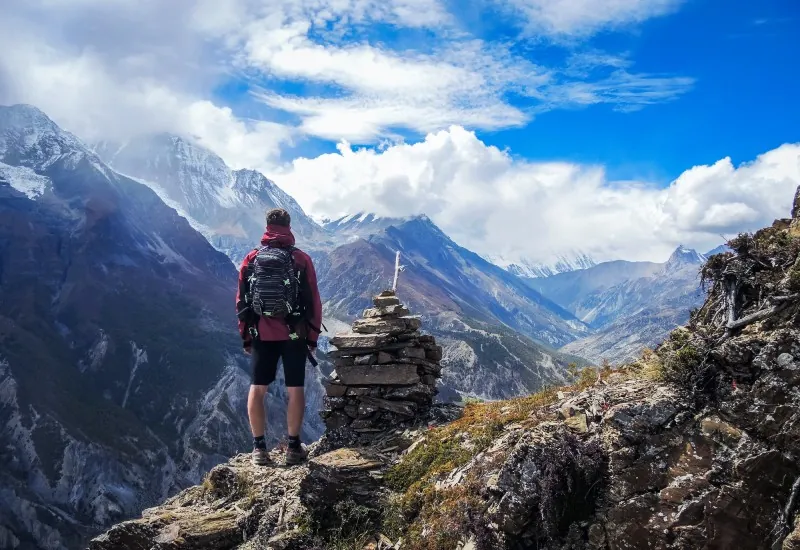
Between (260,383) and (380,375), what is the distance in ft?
9.32

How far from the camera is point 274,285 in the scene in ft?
38.6

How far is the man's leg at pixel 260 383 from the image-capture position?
39.5 feet

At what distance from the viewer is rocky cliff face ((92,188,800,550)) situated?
6.90 metres

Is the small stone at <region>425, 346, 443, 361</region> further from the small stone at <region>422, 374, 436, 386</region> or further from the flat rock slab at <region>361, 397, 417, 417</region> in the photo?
the flat rock slab at <region>361, 397, 417, 417</region>

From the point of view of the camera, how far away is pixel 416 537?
8539 mm

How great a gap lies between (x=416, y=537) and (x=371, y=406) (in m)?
4.94

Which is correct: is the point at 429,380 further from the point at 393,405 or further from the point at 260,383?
the point at 260,383

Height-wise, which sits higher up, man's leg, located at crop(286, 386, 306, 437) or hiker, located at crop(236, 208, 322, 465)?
hiker, located at crop(236, 208, 322, 465)

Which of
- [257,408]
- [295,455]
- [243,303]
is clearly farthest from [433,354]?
[243,303]

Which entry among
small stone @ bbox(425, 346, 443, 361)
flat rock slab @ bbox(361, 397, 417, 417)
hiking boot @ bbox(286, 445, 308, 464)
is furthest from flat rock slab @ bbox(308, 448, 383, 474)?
small stone @ bbox(425, 346, 443, 361)

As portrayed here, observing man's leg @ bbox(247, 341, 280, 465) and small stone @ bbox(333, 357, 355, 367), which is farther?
small stone @ bbox(333, 357, 355, 367)

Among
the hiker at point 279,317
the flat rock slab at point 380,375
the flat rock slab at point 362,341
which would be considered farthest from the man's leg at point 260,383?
the flat rock slab at point 380,375

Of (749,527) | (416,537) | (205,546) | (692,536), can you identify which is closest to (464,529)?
(416,537)

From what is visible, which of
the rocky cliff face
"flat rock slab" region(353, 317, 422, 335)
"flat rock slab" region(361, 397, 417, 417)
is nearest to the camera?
the rocky cliff face
